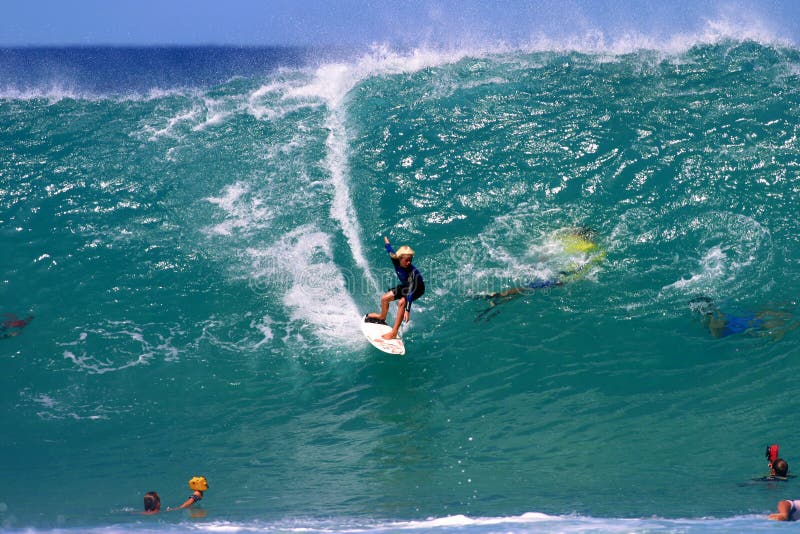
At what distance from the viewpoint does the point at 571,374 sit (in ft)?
43.9

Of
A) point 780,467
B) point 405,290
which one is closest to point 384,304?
point 405,290

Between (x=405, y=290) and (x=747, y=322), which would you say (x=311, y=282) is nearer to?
(x=405, y=290)

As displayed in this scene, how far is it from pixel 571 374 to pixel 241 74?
15869mm

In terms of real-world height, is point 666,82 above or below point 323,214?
above

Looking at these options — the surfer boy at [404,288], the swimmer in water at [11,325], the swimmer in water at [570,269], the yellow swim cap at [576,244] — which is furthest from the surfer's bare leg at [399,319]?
the swimmer in water at [11,325]

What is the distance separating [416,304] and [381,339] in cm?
181

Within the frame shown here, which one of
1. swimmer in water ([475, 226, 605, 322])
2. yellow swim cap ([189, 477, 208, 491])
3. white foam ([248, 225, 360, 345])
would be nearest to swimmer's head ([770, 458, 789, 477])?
swimmer in water ([475, 226, 605, 322])

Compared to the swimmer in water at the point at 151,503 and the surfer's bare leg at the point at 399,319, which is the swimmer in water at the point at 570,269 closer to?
the surfer's bare leg at the point at 399,319

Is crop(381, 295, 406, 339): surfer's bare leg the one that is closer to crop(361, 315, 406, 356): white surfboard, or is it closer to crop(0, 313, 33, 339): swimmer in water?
crop(361, 315, 406, 356): white surfboard

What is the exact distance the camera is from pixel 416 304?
603 inches

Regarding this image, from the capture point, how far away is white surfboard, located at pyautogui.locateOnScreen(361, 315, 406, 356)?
13539 mm

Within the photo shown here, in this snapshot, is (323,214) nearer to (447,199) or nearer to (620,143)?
(447,199)

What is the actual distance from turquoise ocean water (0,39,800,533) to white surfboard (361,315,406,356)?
52cm

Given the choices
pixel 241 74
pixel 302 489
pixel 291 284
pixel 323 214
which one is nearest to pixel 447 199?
pixel 323 214
